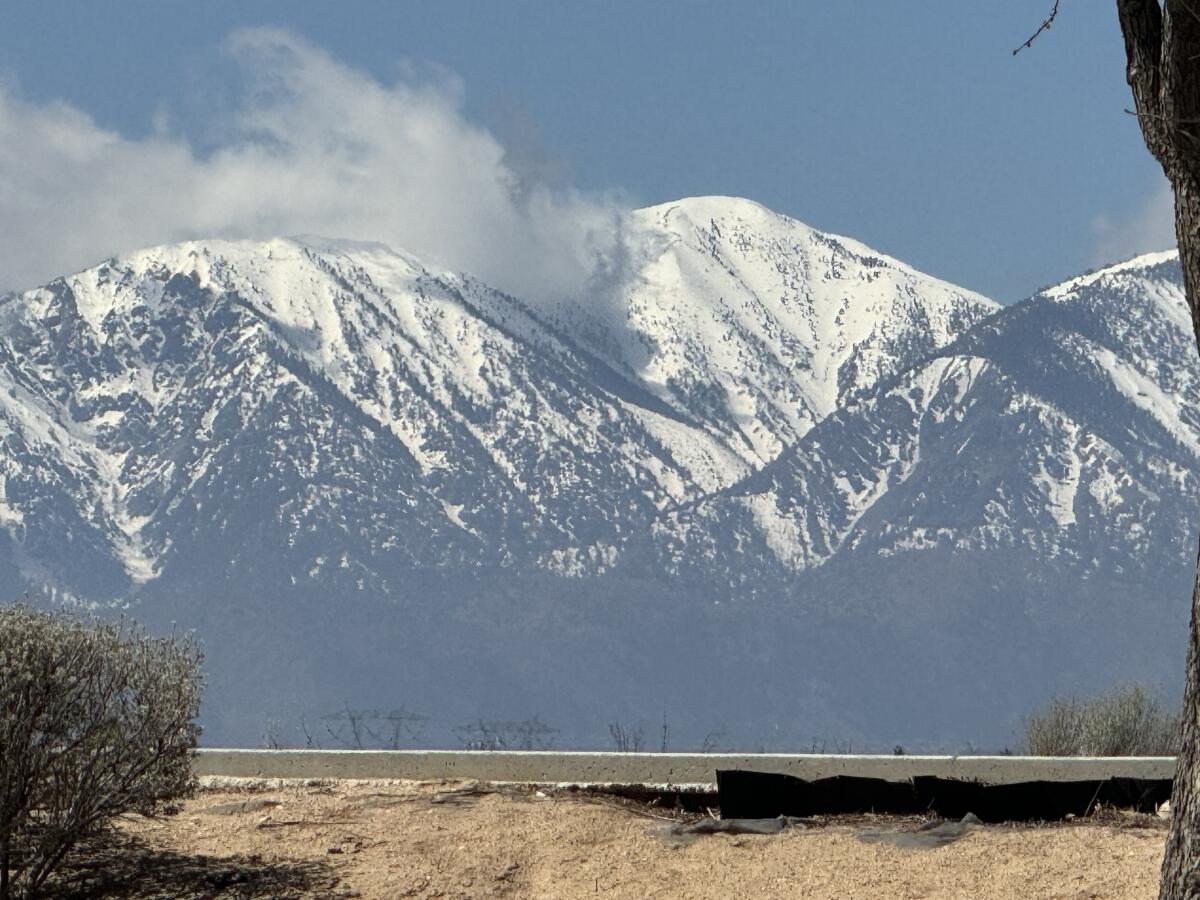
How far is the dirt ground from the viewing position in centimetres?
1230

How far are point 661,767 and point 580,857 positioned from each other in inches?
137

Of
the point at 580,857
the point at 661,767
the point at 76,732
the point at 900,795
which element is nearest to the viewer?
the point at 76,732

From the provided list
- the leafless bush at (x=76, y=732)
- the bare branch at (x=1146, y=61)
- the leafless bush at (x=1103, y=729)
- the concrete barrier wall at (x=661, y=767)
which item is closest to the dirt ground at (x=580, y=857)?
the leafless bush at (x=76, y=732)

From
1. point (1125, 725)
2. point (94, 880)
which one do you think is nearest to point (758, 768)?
point (94, 880)

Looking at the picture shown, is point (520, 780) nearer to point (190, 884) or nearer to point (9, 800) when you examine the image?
point (190, 884)

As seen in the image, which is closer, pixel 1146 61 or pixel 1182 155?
pixel 1182 155

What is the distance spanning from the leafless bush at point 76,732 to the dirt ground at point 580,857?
63cm

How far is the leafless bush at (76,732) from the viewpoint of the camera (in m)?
12.6

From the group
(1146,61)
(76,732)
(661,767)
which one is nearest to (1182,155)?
(1146,61)

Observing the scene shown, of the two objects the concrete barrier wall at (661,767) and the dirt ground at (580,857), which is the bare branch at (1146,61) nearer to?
the dirt ground at (580,857)

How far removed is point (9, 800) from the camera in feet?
41.4

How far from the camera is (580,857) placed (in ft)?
43.4

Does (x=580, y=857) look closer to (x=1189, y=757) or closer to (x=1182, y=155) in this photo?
(x=1189, y=757)

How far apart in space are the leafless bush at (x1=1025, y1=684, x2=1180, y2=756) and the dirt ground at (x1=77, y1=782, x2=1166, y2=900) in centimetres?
897
